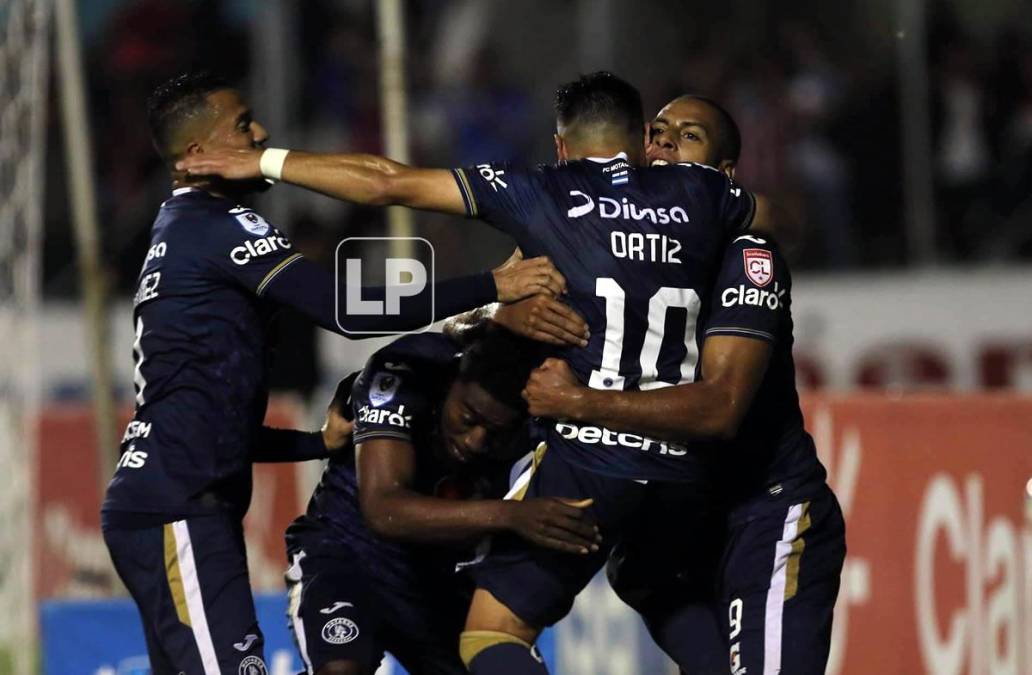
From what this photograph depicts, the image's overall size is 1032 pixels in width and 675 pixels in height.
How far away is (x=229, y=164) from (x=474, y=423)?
118 cm

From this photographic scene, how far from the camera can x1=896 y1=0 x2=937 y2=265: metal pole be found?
12.2 m

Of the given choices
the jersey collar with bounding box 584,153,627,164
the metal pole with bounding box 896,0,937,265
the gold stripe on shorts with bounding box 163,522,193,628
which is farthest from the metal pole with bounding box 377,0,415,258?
the metal pole with bounding box 896,0,937,265

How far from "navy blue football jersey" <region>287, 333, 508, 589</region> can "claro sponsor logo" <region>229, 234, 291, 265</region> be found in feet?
2.07

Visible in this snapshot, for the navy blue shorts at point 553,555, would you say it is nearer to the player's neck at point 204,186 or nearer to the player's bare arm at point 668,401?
the player's bare arm at point 668,401

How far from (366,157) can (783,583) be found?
1.91 m

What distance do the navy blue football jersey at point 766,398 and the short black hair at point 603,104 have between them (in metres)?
0.53

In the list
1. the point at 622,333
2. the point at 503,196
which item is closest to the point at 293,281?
the point at 503,196

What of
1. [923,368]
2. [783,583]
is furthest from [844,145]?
[783,583]

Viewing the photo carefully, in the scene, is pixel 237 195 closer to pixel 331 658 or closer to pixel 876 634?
pixel 331 658

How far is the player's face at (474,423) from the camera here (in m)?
5.85

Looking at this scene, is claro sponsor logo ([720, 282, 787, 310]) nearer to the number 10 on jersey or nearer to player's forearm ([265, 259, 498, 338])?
the number 10 on jersey

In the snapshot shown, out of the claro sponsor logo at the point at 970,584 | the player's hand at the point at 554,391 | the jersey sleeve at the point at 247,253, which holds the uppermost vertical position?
the jersey sleeve at the point at 247,253

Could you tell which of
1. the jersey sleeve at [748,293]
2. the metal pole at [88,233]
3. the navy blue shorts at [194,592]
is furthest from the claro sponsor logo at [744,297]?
the metal pole at [88,233]

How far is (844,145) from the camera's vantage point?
12.5 m
